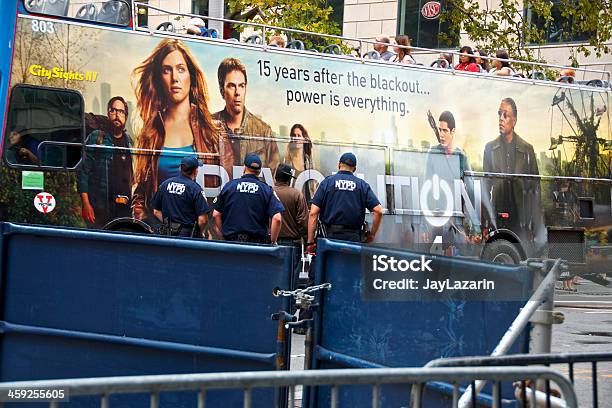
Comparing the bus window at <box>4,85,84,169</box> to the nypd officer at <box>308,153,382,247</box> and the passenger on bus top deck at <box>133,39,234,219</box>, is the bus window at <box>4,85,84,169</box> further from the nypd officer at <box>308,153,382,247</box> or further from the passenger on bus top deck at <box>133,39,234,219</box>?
the nypd officer at <box>308,153,382,247</box>

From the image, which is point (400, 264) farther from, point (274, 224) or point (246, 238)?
point (246, 238)

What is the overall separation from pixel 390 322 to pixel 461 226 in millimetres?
11005

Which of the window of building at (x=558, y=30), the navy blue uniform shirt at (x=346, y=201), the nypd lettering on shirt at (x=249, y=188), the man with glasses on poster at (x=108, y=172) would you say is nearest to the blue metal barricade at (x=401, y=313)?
the nypd lettering on shirt at (x=249, y=188)

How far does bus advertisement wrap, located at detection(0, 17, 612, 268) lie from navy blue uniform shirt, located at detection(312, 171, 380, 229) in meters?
2.88

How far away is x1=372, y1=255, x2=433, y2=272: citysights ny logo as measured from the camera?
5.98m

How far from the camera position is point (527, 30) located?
2642 centimetres

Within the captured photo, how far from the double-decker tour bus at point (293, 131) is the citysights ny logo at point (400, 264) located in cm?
755

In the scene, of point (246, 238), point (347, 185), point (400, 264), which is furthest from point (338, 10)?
point (400, 264)

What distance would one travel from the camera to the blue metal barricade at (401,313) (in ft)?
18.6

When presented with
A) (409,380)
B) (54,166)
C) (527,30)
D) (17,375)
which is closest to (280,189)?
(54,166)

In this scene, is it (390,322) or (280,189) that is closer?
(390,322)

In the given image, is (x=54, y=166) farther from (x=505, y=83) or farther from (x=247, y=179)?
(x=505, y=83)

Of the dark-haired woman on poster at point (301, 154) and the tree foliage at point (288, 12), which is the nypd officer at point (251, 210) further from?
the tree foliage at point (288, 12)

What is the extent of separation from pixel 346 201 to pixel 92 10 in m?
4.34
